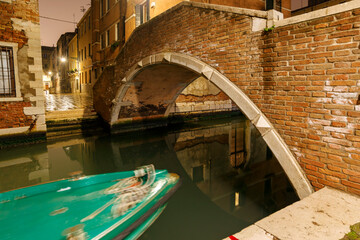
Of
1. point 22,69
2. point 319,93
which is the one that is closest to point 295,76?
point 319,93

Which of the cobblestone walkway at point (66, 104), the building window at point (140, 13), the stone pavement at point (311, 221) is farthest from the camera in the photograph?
the building window at point (140, 13)

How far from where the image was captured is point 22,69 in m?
6.66

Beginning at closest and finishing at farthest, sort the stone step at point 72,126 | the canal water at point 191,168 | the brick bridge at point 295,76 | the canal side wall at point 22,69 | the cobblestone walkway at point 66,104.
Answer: the brick bridge at point 295,76
the canal water at point 191,168
the canal side wall at point 22,69
the stone step at point 72,126
the cobblestone walkway at point 66,104

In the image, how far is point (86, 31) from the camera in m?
20.3

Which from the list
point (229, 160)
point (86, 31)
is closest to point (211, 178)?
point (229, 160)

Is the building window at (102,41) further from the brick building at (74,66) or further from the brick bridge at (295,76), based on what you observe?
the brick bridge at (295,76)

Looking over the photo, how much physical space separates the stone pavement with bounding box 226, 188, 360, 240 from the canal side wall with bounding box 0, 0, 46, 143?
24.0ft

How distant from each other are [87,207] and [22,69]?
593 cm

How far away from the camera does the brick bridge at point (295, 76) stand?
2439 mm

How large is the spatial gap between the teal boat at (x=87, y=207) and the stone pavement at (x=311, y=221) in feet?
4.50

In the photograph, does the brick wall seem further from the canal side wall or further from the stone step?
the stone step

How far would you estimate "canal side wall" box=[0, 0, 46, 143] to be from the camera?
20.8ft

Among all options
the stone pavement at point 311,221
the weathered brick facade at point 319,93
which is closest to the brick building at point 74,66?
the weathered brick facade at point 319,93

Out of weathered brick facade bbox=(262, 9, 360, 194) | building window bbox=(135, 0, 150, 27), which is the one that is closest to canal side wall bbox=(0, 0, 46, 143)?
building window bbox=(135, 0, 150, 27)
